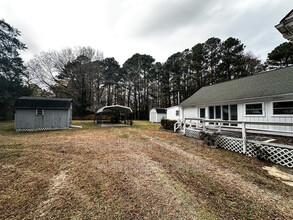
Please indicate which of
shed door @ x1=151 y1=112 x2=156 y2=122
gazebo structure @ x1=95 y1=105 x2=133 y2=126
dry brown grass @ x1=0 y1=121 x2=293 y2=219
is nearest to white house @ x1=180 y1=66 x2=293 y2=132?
dry brown grass @ x1=0 y1=121 x2=293 y2=219

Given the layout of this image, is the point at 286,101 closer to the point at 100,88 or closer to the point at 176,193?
the point at 176,193

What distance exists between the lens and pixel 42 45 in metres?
18.3

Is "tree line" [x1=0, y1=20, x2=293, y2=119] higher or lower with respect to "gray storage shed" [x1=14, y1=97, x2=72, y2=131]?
higher

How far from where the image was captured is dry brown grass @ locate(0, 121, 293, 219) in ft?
6.13

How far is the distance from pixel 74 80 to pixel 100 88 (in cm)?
525

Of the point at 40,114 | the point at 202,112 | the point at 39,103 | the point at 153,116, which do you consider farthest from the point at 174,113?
the point at 39,103

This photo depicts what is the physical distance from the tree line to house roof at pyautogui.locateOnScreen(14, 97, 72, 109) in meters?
10.0

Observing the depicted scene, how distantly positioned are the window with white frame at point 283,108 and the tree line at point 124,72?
36.8 ft

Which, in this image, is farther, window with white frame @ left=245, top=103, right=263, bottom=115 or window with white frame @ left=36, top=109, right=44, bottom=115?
window with white frame @ left=36, top=109, right=44, bottom=115

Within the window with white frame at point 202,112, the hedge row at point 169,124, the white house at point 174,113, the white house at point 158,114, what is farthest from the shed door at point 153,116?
the window with white frame at point 202,112

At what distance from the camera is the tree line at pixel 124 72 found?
18750 millimetres

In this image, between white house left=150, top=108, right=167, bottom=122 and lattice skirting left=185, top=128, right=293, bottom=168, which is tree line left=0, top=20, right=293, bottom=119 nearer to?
white house left=150, top=108, right=167, bottom=122

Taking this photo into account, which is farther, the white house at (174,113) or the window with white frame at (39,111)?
the white house at (174,113)

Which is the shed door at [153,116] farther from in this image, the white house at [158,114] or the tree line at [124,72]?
the tree line at [124,72]
